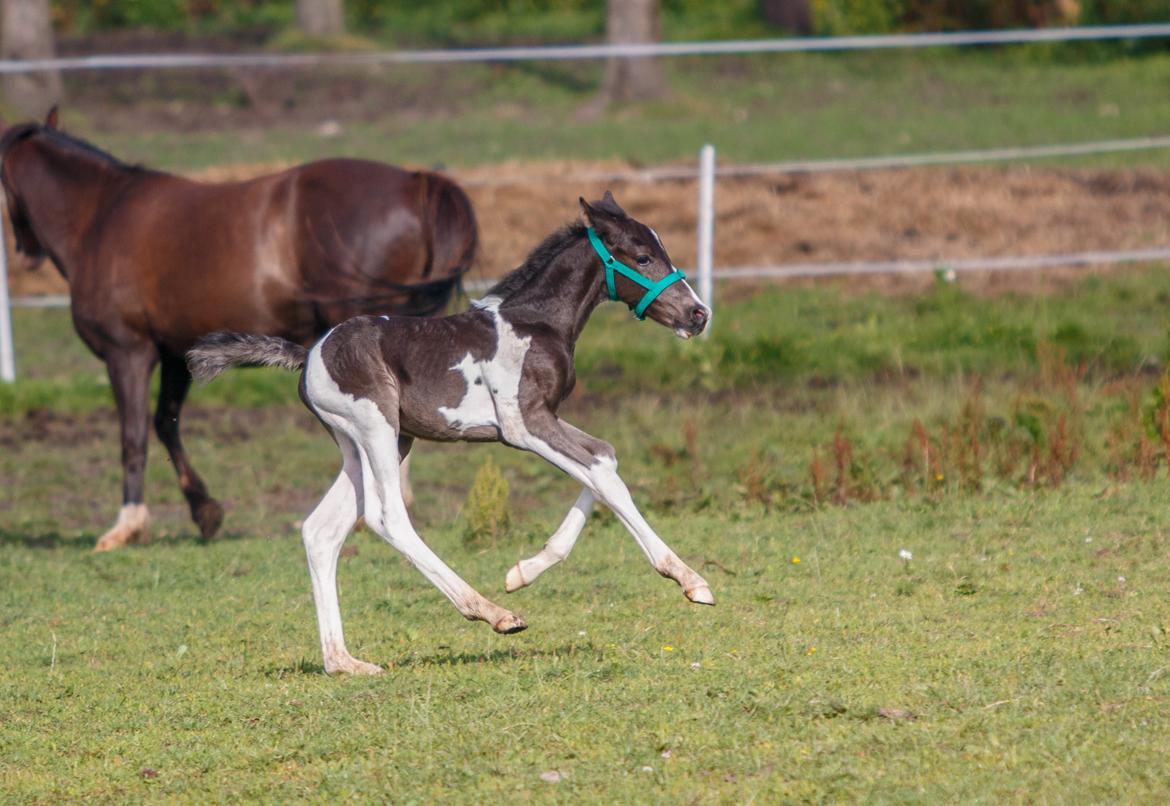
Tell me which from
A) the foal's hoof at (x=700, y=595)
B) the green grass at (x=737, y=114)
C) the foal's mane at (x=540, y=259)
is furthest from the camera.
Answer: the green grass at (x=737, y=114)

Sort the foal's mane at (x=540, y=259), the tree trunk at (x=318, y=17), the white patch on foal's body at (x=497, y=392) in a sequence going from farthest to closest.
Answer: the tree trunk at (x=318, y=17), the foal's mane at (x=540, y=259), the white patch on foal's body at (x=497, y=392)

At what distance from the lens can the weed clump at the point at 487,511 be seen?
8.05 metres

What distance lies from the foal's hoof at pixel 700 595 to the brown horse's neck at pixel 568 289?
3.37 ft

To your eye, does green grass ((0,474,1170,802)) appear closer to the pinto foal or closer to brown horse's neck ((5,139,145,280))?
the pinto foal

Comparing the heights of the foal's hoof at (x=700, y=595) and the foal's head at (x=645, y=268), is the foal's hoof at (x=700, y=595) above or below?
below

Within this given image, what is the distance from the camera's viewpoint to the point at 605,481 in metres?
5.44

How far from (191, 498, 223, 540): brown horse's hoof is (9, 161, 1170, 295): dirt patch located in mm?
5448

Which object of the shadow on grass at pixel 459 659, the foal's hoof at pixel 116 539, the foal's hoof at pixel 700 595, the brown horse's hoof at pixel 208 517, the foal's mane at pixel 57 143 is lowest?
the foal's hoof at pixel 116 539

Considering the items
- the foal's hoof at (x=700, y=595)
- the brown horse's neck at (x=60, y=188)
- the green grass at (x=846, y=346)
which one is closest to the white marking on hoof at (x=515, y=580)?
the foal's hoof at (x=700, y=595)

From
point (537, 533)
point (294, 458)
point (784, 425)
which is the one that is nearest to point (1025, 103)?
point (784, 425)

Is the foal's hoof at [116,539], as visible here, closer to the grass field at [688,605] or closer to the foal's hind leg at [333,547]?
the grass field at [688,605]

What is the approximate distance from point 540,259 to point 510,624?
4.44 feet

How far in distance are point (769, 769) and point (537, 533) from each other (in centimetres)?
396

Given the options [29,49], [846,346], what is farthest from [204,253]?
[29,49]
